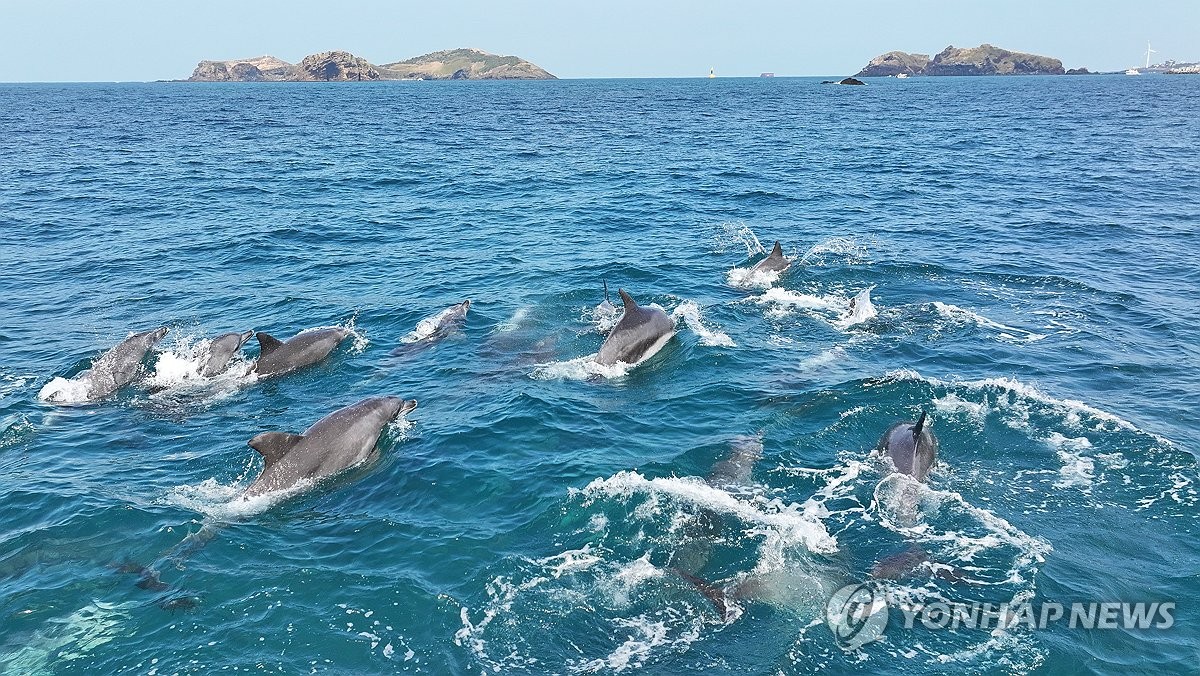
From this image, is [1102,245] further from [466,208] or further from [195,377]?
[195,377]

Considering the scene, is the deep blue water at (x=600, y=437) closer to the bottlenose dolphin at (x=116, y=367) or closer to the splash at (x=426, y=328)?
the bottlenose dolphin at (x=116, y=367)

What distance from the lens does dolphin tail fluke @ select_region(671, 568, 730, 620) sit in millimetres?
11734

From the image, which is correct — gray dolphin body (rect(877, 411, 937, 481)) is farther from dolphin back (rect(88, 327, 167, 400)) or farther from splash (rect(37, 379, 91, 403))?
splash (rect(37, 379, 91, 403))

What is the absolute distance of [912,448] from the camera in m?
15.5

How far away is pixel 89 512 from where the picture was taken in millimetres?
14852

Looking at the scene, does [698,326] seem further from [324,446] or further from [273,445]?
[273,445]

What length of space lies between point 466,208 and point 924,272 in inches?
1022

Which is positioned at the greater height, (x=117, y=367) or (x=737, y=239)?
(x=737, y=239)

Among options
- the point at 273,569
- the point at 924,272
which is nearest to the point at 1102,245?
the point at 924,272

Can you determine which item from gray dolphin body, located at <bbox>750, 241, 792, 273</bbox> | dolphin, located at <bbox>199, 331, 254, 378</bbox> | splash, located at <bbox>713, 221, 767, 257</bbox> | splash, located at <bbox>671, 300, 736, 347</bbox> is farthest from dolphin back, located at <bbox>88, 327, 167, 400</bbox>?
splash, located at <bbox>713, 221, 767, 257</bbox>

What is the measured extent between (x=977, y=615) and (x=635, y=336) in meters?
12.2

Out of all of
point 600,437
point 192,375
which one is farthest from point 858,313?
point 192,375

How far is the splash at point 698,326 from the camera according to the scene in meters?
23.2

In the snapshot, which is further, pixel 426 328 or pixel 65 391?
pixel 426 328
